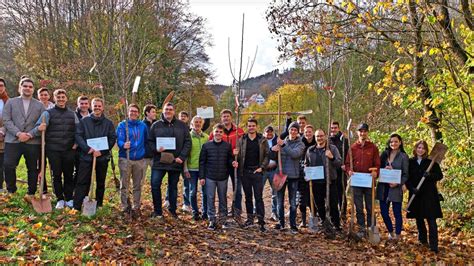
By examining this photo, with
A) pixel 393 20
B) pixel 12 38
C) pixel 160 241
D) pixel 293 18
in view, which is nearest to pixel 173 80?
pixel 12 38

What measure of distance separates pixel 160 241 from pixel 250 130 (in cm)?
246

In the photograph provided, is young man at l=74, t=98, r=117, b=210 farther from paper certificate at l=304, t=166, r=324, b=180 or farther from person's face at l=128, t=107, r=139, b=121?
paper certificate at l=304, t=166, r=324, b=180

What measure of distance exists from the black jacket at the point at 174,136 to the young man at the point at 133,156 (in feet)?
0.62

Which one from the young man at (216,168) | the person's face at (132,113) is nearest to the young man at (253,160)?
the young man at (216,168)

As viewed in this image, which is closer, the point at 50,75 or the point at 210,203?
the point at 210,203

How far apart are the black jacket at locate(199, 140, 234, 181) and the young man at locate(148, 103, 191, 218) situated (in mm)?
386

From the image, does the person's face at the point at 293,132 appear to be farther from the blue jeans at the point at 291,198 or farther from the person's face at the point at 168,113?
the person's face at the point at 168,113

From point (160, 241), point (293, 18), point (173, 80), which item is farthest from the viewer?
point (173, 80)

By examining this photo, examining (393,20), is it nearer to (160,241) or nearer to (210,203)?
(210,203)

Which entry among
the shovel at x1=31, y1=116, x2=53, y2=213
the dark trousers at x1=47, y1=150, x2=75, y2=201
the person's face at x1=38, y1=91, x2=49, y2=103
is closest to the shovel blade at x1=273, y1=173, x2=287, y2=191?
the dark trousers at x1=47, y1=150, x2=75, y2=201

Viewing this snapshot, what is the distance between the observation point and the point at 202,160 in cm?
727

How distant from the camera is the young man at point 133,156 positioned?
7141mm

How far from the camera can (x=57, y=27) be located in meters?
23.0

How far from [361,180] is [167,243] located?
11.0ft
